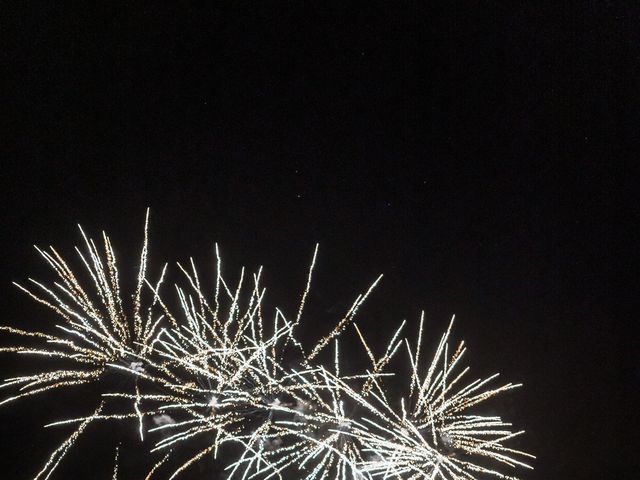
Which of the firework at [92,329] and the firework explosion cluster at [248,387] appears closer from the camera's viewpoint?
the firework explosion cluster at [248,387]

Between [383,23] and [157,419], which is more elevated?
[383,23]

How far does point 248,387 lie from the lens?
16.6ft

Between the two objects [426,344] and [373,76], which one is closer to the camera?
[426,344]

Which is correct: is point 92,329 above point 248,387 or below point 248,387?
above

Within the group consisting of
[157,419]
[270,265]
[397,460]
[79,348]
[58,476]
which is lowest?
[58,476]

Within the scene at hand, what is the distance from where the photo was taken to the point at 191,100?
21.6 ft

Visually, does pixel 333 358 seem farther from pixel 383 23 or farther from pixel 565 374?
pixel 383 23

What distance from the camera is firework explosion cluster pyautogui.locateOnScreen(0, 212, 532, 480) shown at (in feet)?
15.9

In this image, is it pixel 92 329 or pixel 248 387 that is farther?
pixel 248 387

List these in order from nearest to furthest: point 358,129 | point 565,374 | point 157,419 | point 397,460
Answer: point 397,460
point 157,419
point 565,374
point 358,129

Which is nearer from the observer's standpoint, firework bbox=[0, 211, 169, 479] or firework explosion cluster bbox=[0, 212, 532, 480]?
firework explosion cluster bbox=[0, 212, 532, 480]

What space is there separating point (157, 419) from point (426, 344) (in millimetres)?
3152

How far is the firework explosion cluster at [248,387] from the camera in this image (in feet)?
15.9

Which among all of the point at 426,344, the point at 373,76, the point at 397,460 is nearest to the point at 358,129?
the point at 373,76
